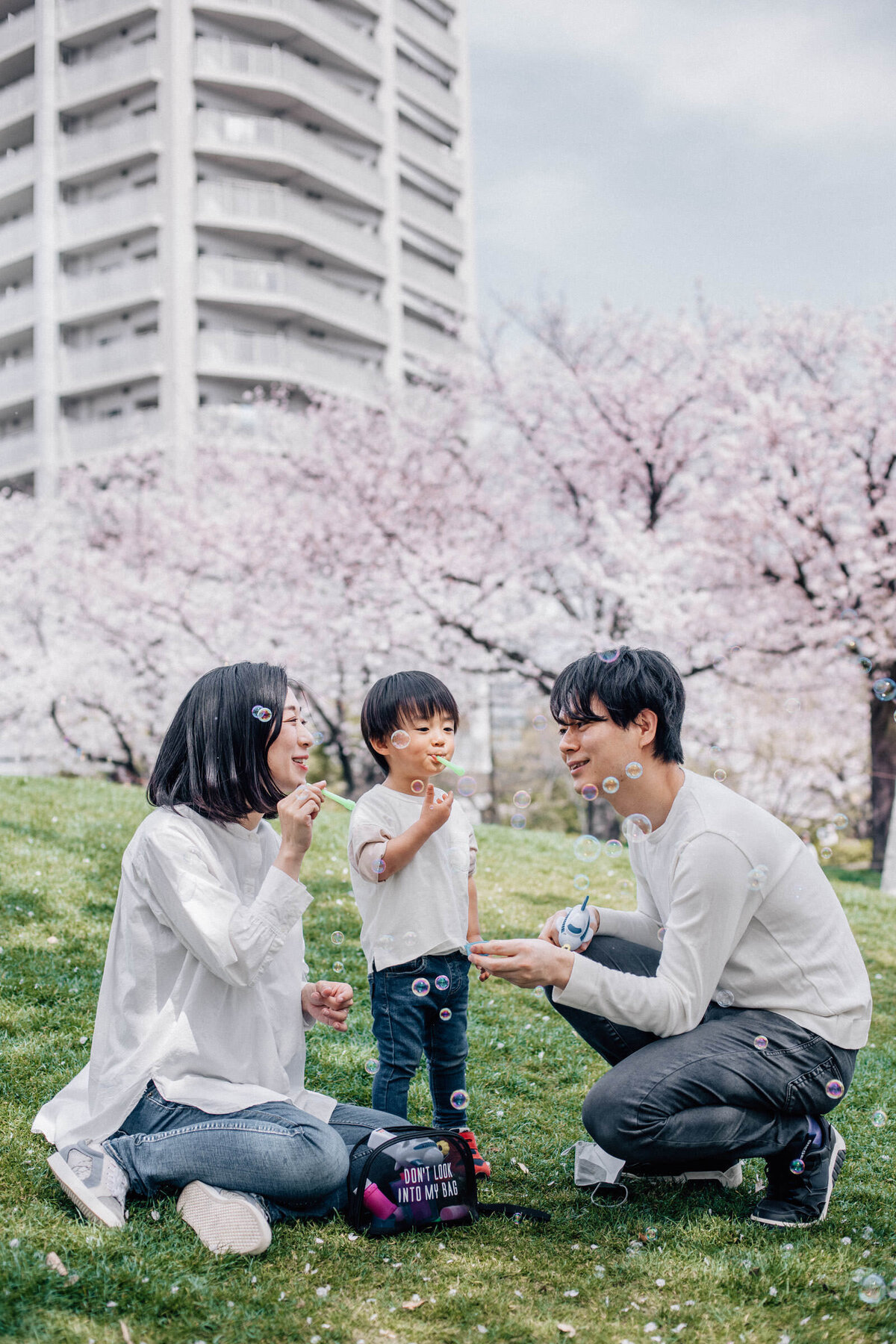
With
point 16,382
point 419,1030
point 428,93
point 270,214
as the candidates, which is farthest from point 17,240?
point 419,1030

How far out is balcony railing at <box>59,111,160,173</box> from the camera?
24.5 m

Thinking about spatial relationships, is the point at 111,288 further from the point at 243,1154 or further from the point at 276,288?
the point at 243,1154

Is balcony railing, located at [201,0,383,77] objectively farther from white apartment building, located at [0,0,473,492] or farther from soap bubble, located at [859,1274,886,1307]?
soap bubble, located at [859,1274,886,1307]

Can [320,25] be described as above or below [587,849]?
above

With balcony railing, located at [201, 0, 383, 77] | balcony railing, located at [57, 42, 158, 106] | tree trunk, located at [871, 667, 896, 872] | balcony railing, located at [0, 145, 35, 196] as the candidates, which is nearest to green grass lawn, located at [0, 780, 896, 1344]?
tree trunk, located at [871, 667, 896, 872]

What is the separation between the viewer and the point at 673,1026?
7.76 feet

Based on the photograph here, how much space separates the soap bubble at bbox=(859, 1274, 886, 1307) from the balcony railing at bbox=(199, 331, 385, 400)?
908 inches

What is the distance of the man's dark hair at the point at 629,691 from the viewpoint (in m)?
2.50

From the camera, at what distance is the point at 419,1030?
2.83 meters

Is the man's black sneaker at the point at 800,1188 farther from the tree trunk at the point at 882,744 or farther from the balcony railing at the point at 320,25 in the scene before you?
the balcony railing at the point at 320,25

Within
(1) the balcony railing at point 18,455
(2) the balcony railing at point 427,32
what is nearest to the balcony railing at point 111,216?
(1) the balcony railing at point 18,455

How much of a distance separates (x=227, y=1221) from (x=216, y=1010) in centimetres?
44

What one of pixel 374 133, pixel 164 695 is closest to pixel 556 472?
pixel 164 695

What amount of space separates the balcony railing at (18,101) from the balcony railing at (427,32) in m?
10.5
